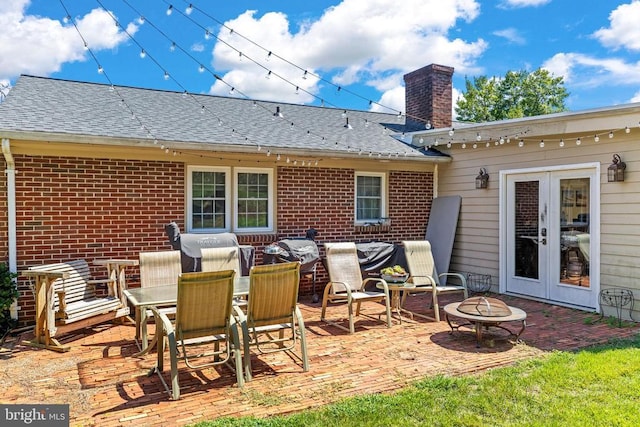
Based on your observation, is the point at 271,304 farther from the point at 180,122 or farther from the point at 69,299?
the point at 180,122

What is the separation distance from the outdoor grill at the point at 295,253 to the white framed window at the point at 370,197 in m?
1.63

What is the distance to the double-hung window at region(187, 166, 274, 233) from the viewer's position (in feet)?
24.9

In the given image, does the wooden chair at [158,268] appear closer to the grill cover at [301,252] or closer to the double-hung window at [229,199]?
the double-hung window at [229,199]

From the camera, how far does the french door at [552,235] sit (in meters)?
7.03

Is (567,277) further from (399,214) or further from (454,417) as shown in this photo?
(454,417)

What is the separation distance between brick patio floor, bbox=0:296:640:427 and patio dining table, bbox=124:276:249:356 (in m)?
0.16

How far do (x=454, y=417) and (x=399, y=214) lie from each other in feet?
20.0

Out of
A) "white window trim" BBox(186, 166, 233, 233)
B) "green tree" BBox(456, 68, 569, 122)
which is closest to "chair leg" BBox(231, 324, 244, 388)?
"white window trim" BBox(186, 166, 233, 233)

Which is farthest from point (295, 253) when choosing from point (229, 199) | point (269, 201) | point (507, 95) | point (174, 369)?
point (507, 95)

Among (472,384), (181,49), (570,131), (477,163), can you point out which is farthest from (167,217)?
(570,131)

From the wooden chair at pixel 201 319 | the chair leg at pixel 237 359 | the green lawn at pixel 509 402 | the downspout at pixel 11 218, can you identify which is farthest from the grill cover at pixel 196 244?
the green lawn at pixel 509 402

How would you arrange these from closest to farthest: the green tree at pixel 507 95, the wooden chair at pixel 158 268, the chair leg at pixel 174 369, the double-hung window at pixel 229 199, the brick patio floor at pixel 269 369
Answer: the brick patio floor at pixel 269 369 < the chair leg at pixel 174 369 < the wooden chair at pixel 158 268 < the double-hung window at pixel 229 199 < the green tree at pixel 507 95

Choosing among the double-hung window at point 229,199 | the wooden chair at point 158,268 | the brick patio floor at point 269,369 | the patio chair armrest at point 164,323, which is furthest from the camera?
the double-hung window at point 229,199

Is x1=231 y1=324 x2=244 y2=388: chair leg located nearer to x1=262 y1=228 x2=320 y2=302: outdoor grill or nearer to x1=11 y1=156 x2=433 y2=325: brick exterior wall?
x1=262 y1=228 x2=320 y2=302: outdoor grill
